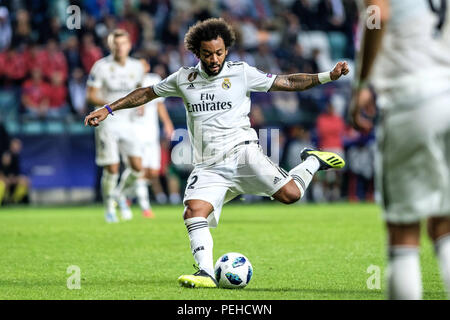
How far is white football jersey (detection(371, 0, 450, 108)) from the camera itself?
169 inches

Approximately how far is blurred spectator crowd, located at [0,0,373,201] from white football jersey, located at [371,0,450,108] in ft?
49.4

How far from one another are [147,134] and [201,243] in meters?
8.02

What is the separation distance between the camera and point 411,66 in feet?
14.2

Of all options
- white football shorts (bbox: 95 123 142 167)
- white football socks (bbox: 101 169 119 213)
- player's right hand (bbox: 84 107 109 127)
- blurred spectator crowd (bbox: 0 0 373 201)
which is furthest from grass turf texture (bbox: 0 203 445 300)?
blurred spectator crowd (bbox: 0 0 373 201)

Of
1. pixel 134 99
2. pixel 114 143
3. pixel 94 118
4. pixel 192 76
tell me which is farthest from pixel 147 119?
pixel 94 118

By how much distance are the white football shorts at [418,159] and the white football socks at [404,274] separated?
0.17 metres

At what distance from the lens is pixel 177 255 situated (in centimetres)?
930

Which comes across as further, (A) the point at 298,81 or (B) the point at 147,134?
(B) the point at 147,134

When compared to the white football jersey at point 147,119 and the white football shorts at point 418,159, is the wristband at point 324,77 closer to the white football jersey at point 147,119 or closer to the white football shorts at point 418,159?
the white football shorts at point 418,159

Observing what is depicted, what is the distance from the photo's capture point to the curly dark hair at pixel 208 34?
7.37 m

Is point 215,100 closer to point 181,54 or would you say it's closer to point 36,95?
point 36,95

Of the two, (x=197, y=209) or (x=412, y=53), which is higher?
(x=412, y=53)

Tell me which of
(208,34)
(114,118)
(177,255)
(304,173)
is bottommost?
(177,255)

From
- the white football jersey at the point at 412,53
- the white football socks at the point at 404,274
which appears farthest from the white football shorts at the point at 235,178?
the white football jersey at the point at 412,53
